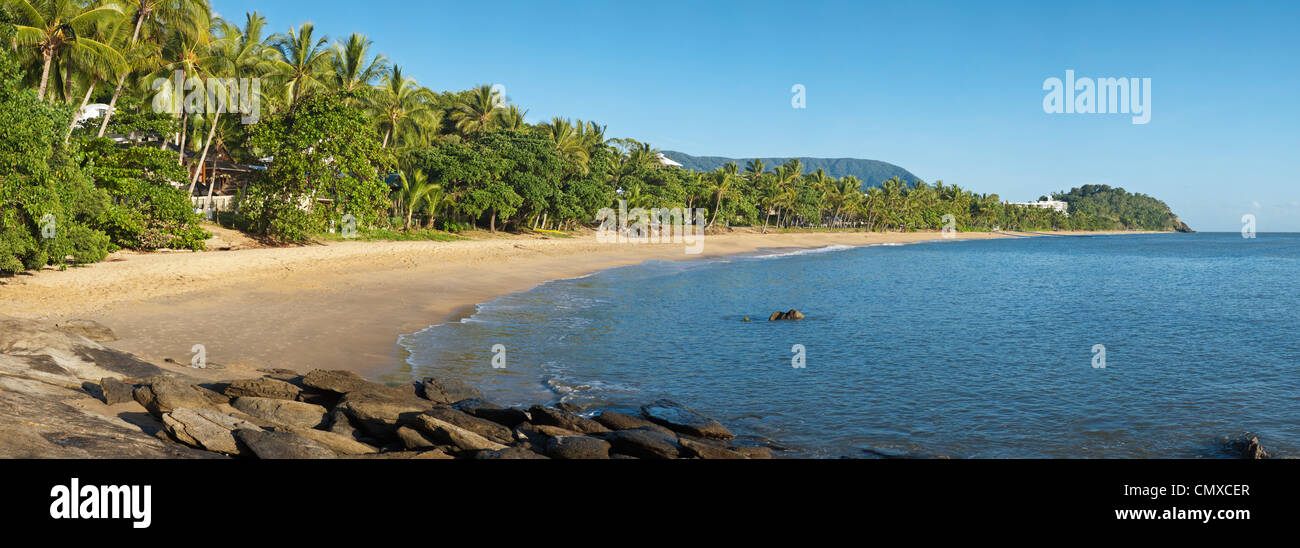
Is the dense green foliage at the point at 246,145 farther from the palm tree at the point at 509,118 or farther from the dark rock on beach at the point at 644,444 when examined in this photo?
the dark rock on beach at the point at 644,444

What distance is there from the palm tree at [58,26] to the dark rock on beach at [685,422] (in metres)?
24.2

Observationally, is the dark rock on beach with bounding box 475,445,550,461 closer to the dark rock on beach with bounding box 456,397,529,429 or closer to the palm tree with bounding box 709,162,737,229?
the dark rock on beach with bounding box 456,397,529,429

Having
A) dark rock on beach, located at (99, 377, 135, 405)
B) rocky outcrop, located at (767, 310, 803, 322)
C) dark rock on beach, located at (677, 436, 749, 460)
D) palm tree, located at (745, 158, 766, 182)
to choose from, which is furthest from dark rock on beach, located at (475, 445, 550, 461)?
palm tree, located at (745, 158, 766, 182)

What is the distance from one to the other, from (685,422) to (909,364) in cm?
808

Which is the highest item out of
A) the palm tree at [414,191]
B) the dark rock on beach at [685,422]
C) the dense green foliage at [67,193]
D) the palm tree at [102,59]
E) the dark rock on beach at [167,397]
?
the palm tree at [102,59]

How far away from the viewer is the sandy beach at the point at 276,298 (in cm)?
1407

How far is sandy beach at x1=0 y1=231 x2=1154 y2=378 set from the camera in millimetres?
14070

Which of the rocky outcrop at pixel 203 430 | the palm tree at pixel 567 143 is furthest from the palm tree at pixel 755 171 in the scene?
the rocky outcrop at pixel 203 430

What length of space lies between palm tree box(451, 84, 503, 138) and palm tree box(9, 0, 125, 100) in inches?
1429

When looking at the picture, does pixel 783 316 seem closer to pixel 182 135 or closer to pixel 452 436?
pixel 452 436

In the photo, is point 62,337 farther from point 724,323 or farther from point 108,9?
point 108,9

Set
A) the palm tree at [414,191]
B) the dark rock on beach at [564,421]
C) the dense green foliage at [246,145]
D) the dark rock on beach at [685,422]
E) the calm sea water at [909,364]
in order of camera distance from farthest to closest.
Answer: the palm tree at [414,191] → the dense green foliage at [246,145] → the calm sea water at [909,364] → the dark rock on beach at [685,422] → the dark rock on beach at [564,421]

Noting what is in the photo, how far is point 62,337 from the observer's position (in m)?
11.0
